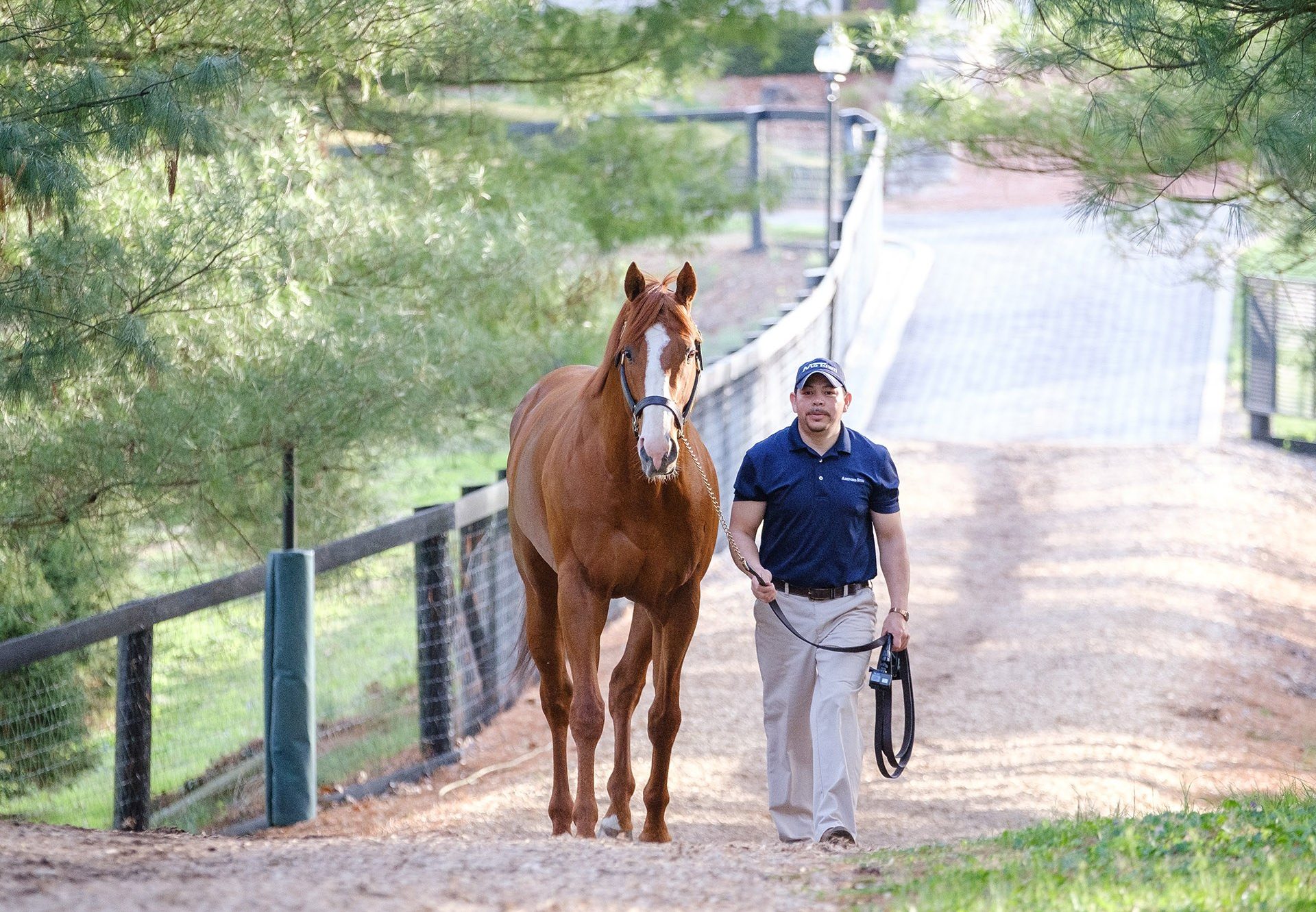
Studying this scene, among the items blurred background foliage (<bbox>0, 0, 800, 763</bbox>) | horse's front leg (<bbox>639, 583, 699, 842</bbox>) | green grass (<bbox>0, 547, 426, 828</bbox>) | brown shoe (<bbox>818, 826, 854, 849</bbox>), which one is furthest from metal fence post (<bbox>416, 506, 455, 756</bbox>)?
brown shoe (<bbox>818, 826, 854, 849</bbox>)

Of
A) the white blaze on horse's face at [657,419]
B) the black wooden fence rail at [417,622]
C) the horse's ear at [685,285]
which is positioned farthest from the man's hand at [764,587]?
the black wooden fence rail at [417,622]

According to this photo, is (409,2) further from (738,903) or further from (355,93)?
(738,903)

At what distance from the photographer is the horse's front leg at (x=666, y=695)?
5453 mm

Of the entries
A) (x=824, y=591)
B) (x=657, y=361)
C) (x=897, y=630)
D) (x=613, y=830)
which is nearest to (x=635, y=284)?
(x=657, y=361)

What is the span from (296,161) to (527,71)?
3368mm

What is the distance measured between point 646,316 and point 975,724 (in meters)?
4.22

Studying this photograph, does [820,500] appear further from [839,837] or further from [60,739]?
[60,739]

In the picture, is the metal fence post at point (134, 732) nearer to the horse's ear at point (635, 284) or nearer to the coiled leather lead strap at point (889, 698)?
the horse's ear at point (635, 284)

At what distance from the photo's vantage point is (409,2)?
21.9 feet

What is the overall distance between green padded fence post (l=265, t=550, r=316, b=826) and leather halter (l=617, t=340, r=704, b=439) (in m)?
2.24

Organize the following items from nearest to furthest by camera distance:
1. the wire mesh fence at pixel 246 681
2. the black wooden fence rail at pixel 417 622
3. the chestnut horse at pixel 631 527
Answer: the chestnut horse at pixel 631 527
the black wooden fence rail at pixel 417 622
the wire mesh fence at pixel 246 681

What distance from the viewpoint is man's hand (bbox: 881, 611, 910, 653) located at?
526 centimetres

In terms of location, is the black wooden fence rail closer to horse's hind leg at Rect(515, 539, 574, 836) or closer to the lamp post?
horse's hind leg at Rect(515, 539, 574, 836)

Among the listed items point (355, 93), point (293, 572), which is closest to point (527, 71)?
point (355, 93)
